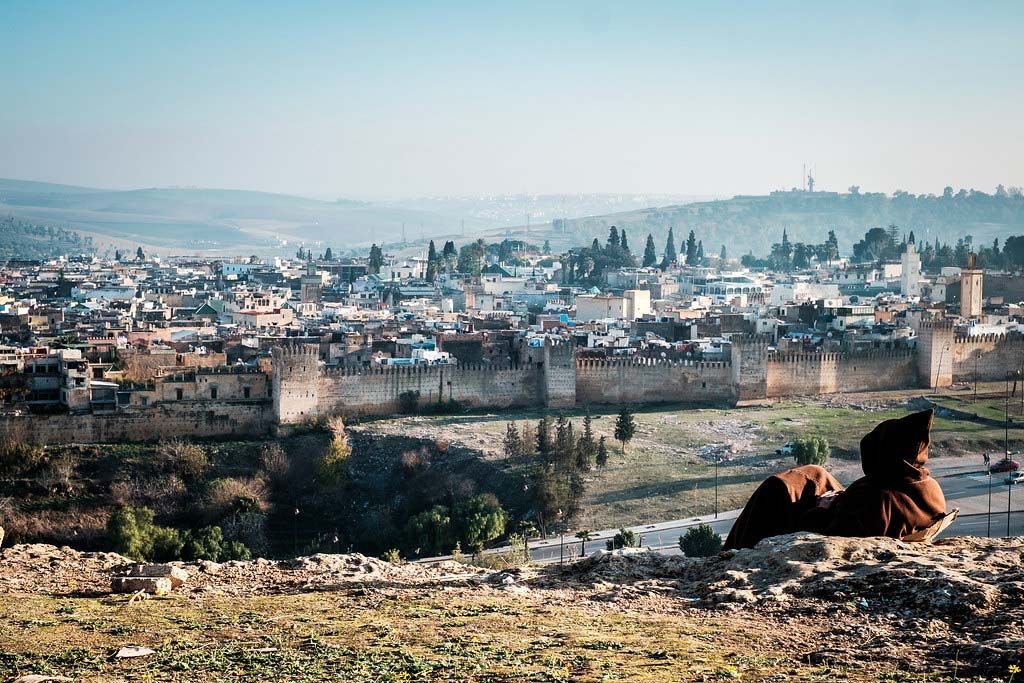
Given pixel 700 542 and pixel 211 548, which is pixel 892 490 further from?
pixel 211 548

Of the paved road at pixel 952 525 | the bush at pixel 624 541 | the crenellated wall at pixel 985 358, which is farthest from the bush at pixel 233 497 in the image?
the crenellated wall at pixel 985 358

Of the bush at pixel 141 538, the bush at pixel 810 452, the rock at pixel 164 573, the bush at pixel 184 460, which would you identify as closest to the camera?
the rock at pixel 164 573

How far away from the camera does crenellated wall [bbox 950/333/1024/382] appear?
34656 mm

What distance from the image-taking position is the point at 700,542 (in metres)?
19.7

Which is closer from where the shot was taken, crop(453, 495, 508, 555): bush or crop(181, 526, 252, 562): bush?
crop(181, 526, 252, 562): bush

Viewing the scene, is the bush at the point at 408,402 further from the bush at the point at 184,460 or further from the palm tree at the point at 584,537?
the palm tree at the point at 584,537

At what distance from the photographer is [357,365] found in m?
31.1

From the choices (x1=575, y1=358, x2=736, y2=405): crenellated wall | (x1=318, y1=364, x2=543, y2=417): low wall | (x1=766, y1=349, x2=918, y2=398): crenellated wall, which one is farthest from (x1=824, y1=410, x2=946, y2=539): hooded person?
(x1=766, y1=349, x2=918, y2=398): crenellated wall

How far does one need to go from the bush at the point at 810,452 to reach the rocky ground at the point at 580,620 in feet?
47.2

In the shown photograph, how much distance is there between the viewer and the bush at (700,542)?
19.5 metres

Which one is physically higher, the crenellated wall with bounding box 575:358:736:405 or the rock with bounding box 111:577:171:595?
the rock with bounding box 111:577:171:595

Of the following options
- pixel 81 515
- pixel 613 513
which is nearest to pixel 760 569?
pixel 613 513

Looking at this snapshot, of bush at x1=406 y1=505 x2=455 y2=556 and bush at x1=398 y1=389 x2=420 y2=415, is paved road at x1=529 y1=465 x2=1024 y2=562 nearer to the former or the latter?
bush at x1=406 y1=505 x2=455 y2=556

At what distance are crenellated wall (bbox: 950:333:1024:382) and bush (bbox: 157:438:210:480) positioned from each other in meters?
16.6
